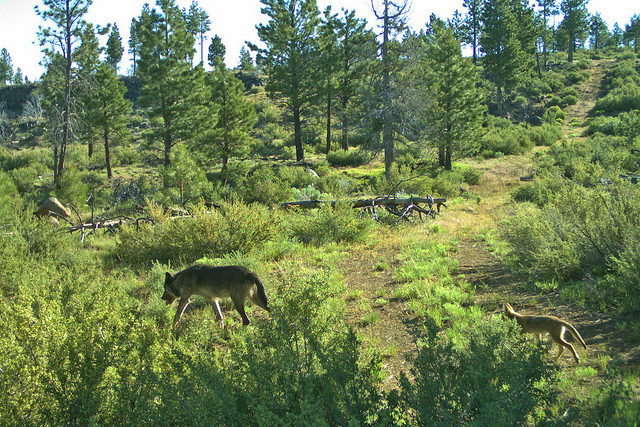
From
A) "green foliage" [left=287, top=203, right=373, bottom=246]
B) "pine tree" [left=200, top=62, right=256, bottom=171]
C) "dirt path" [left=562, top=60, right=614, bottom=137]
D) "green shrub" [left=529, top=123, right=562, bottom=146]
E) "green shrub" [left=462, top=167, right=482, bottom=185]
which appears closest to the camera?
"green foliage" [left=287, top=203, right=373, bottom=246]

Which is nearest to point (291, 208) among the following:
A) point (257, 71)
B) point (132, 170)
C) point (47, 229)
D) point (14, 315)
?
point (47, 229)

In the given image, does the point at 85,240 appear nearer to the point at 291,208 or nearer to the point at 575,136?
the point at 291,208

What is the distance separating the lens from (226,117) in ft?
93.2

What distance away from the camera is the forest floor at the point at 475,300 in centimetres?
425

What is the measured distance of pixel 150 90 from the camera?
26688mm

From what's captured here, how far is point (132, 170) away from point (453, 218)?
29506 mm

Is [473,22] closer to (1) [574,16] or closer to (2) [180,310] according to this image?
(1) [574,16]

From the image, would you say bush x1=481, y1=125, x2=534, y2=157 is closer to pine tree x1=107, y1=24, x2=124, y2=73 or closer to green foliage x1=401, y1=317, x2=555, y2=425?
green foliage x1=401, y1=317, x2=555, y2=425

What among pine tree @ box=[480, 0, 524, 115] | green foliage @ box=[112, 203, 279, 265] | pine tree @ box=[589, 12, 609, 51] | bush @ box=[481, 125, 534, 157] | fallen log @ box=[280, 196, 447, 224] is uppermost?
pine tree @ box=[589, 12, 609, 51]

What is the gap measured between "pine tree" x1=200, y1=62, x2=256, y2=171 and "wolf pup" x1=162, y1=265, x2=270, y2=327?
22.6m

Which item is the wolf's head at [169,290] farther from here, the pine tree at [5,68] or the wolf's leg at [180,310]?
the pine tree at [5,68]

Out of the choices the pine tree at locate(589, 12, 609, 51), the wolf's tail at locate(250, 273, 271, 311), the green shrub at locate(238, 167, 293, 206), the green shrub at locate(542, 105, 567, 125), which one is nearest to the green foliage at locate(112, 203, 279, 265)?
the wolf's tail at locate(250, 273, 271, 311)

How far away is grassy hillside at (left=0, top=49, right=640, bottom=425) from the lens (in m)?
3.05

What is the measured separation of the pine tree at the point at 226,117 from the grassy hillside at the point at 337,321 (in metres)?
15.7
